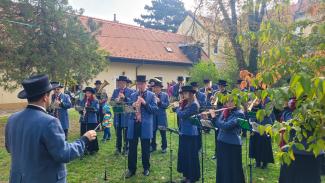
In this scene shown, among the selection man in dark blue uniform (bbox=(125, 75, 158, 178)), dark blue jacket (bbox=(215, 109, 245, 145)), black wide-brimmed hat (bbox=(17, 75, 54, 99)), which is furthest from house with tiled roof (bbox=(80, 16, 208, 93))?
black wide-brimmed hat (bbox=(17, 75, 54, 99))

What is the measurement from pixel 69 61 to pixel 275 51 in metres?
12.8

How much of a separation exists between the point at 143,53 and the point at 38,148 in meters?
27.7

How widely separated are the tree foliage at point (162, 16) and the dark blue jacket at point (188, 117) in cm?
5501

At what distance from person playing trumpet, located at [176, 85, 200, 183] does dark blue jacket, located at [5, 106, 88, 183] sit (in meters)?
3.80

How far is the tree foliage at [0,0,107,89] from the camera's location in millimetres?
13453

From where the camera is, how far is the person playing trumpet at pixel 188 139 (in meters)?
7.29

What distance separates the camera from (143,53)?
1223 inches

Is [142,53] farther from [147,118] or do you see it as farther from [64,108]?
[147,118]

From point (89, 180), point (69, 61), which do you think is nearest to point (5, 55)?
point (69, 61)

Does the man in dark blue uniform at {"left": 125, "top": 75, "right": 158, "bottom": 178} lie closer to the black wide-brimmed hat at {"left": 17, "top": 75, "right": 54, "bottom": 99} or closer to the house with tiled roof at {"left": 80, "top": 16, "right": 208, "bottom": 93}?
the black wide-brimmed hat at {"left": 17, "top": 75, "right": 54, "bottom": 99}

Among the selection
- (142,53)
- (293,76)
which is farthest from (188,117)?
(142,53)

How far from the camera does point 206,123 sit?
20.5ft

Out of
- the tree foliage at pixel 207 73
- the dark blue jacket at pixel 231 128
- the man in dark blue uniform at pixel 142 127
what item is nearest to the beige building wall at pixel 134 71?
the tree foliage at pixel 207 73

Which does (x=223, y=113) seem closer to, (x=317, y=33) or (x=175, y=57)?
(x=317, y=33)
